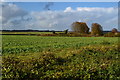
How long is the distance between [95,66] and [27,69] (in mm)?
4717

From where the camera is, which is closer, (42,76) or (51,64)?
(42,76)

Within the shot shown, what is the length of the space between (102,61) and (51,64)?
424 cm

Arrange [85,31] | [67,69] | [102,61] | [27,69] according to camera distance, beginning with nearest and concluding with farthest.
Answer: [27,69]
[67,69]
[102,61]
[85,31]

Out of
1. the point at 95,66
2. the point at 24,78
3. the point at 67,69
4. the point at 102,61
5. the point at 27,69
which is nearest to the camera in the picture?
the point at 24,78

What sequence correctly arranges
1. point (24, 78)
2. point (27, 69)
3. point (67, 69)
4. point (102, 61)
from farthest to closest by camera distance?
point (102, 61), point (67, 69), point (27, 69), point (24, 78)

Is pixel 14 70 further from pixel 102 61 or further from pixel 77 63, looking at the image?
pixel 102 61

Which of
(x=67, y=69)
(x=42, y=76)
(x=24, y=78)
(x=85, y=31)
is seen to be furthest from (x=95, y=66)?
(x=85, y=31)

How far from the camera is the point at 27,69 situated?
1295cm

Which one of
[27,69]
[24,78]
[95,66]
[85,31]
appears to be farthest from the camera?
[85,31]

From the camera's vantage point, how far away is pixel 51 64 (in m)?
14.4

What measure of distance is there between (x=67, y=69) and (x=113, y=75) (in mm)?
2881

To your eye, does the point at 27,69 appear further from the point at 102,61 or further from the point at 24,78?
the point at 102,61

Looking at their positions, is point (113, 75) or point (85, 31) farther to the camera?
point (85, 31)

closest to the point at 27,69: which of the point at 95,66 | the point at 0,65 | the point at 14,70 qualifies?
the point at 14,70
